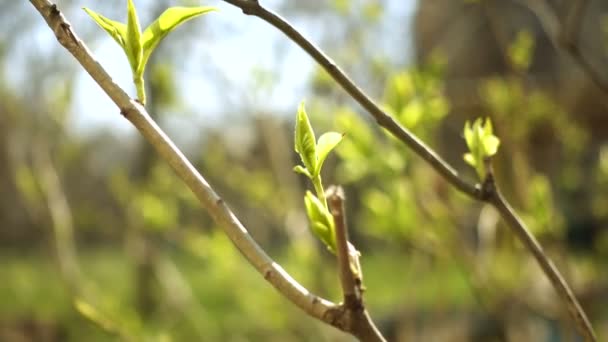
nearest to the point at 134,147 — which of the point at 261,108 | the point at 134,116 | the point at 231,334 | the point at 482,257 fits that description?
the point at 231,334

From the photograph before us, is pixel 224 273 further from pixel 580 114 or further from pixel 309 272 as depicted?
pixel 580 114

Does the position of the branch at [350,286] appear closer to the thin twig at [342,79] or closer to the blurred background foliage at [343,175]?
the thin twig at [342,79]

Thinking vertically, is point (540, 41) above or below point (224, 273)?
below

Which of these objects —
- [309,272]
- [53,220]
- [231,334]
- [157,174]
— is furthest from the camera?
[231,334]

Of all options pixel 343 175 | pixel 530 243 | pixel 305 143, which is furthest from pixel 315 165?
pixel 343 175

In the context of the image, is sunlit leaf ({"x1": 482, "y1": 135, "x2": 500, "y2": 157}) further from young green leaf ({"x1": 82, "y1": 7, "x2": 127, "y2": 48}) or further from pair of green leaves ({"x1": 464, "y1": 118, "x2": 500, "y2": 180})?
young green leaf ({"x1": 82, "y1": 7, "x2": 127, "y2": 48})

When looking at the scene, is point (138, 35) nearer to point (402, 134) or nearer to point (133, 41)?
point (133, 41)
